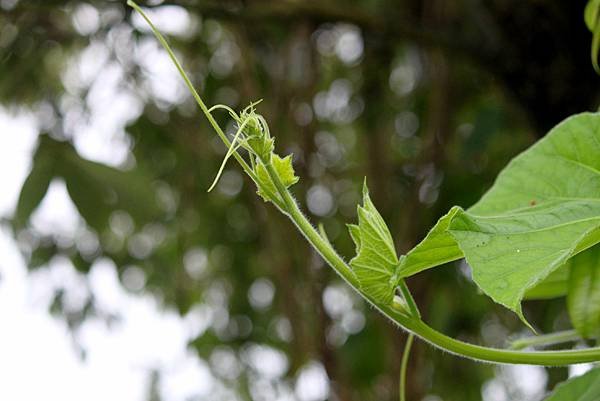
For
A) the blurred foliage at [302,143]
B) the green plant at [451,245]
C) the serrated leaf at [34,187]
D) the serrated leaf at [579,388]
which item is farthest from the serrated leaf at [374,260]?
the serrated leaf at [34,187]

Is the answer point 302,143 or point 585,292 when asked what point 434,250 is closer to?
point 585,292

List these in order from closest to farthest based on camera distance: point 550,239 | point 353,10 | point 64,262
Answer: point 550,239
point 353,10
point 64,262

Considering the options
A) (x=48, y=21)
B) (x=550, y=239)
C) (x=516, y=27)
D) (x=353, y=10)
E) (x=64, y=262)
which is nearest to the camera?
(x=550, y=239)

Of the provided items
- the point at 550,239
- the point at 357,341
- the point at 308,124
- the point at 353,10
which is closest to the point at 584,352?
the point at 550,239

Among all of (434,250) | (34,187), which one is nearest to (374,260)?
(434,250)

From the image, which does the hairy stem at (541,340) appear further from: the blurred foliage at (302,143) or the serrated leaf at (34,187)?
the serrated leaf at (34,187)

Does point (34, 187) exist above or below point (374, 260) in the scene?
below

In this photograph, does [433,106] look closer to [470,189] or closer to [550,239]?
[470,189]
